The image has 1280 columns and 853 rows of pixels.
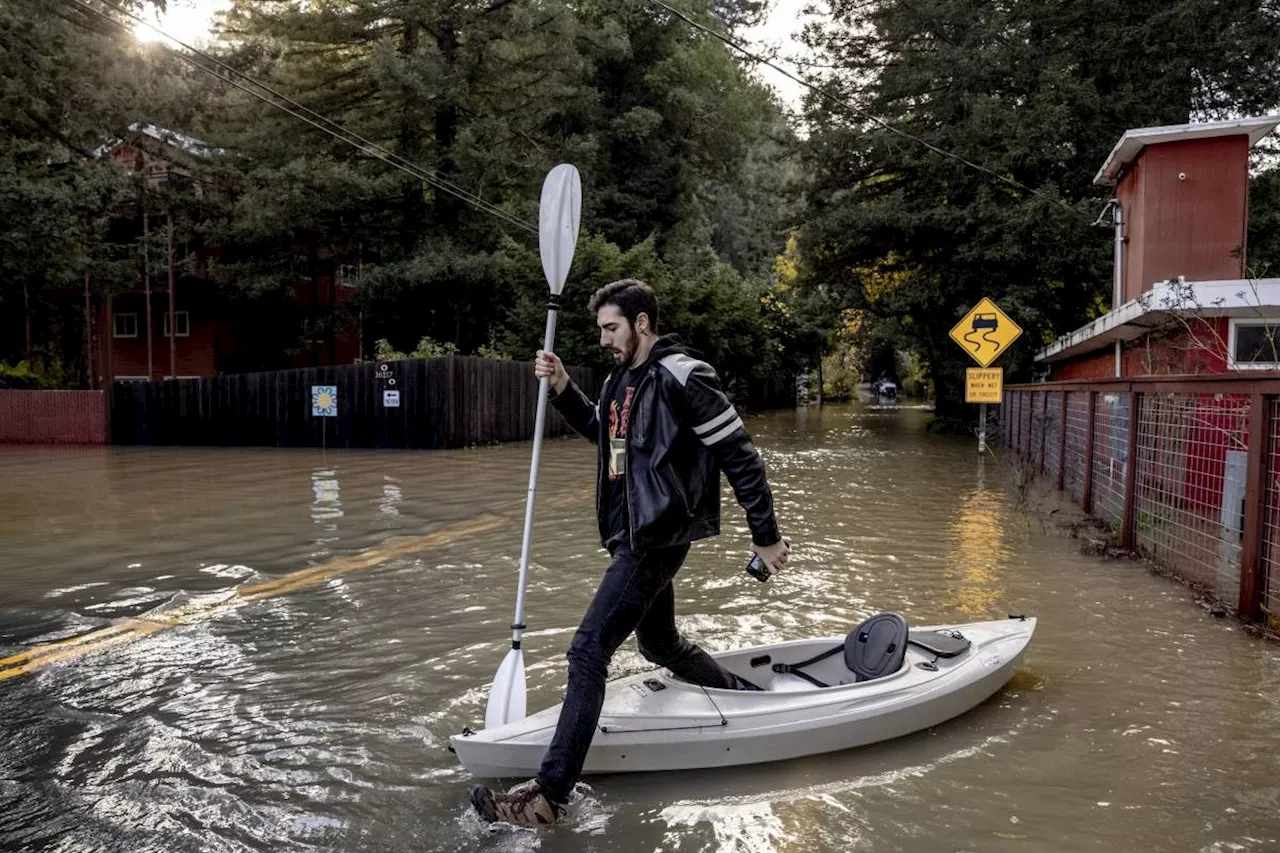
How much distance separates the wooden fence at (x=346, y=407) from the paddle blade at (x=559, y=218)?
17.5 metres

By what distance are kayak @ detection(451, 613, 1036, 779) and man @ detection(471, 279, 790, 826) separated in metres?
0.26

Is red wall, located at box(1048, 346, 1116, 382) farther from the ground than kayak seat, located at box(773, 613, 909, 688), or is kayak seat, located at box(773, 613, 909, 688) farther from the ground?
red wall, located at box(1048, 346, 1116, 382)

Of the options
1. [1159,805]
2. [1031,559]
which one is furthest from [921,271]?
[1159,805]

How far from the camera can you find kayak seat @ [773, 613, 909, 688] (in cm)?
452

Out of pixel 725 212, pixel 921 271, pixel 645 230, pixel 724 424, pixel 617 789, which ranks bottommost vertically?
pixel 617 789

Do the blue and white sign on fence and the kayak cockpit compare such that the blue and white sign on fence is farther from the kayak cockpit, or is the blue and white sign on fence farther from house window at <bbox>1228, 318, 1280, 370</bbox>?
the kayak cockpit

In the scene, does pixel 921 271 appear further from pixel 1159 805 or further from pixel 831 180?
pixel 1159 805

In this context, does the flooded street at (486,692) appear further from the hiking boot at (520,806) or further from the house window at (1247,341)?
the house window at (1247,341)

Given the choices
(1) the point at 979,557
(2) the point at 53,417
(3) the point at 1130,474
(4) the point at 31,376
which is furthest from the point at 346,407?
(3) the point at 1130,474

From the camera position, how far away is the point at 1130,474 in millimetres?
8883

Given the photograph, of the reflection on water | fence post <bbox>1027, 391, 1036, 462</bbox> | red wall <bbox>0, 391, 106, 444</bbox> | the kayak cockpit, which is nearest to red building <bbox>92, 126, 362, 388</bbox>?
red wall <bbox>0, 391, 106, 444</bbox>

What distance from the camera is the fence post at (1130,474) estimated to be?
8867 millimetres

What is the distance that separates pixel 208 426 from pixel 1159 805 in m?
24.7

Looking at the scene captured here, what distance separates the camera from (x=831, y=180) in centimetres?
3019
